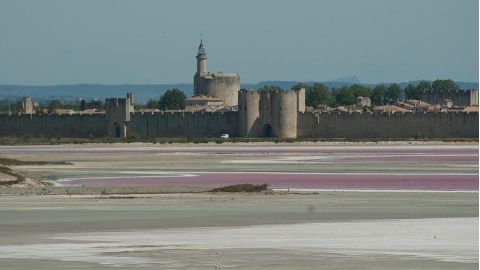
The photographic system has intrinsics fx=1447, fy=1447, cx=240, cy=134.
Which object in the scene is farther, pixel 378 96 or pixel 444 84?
pixel 444 84

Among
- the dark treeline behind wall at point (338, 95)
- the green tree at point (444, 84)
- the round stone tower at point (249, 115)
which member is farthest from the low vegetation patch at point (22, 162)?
the green tree at point (444, 84)

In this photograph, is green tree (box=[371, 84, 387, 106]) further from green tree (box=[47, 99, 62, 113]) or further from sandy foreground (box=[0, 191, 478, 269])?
sandy foreground (box=[0, 191, 478, 269])

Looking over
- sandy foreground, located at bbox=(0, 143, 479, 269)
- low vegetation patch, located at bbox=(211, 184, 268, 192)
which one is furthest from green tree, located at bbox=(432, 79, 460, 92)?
low vegetation patch, located at bbox=(211, 184, 268, 192)

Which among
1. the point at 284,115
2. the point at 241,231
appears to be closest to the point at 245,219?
the point at 241,231

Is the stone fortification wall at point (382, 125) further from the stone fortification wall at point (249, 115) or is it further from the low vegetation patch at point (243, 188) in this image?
the low vegetation patch at point (243, 188)

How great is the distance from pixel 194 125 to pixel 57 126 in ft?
29.0

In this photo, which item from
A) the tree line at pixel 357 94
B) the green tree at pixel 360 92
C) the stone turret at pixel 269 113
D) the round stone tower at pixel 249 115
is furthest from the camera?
the green tree at pixel 360 92

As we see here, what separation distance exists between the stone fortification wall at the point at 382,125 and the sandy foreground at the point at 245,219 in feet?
110

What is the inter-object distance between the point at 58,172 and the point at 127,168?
334 centimetres

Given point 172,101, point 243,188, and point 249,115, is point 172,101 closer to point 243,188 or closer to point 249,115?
point 249,115

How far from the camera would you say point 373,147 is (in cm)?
7031

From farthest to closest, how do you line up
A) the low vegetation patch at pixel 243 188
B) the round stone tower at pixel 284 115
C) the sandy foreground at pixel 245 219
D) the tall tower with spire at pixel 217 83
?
the tall tower with spire at pixel 217 83 → the round stone tower at pixel 284 115 → the low vegetation patch at pixel 243 188 → the sandy foreground at pixel 245 219

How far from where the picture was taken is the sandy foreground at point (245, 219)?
63.6 feet

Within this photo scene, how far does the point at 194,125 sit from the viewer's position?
84000 millimetres
